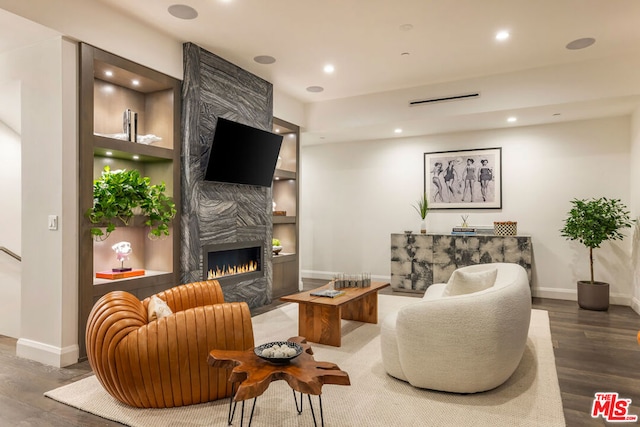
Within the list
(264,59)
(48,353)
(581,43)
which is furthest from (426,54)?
(48,353)

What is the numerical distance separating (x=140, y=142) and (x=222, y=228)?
50.9 inches

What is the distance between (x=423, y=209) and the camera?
6.64 m

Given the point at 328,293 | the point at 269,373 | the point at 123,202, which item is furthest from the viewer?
the point at 328,293

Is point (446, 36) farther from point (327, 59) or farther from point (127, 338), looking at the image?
point (127, 338)

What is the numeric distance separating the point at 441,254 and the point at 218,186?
3.44 meters

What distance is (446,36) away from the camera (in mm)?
4168

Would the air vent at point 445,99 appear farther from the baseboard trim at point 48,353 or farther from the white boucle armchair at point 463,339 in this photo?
the baseboard trim at point 48,353

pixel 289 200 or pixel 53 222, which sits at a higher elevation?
pixel 289 200

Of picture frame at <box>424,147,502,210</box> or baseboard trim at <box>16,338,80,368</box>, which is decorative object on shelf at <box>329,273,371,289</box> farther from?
picture frame at <box>424,147,502,210</box>

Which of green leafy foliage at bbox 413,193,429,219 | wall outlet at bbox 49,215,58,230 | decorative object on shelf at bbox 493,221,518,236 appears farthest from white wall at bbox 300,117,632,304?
wall outlet at bbox 49,215,58,230

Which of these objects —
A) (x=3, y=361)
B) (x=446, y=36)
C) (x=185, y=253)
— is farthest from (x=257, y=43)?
(x=3, y=361)

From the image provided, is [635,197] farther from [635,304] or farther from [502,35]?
[502,35]

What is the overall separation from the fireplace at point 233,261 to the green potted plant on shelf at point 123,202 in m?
0.76
